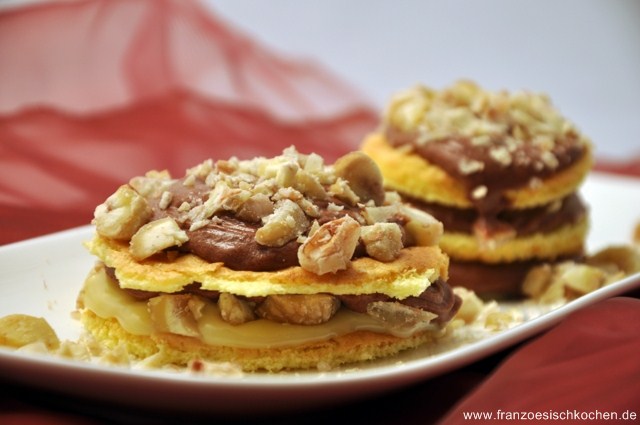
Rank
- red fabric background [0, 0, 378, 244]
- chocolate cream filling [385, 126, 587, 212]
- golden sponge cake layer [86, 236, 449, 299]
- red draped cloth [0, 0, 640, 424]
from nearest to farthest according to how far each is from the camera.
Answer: golden sponge cake layer [86, 236, 449, 299]
chocolate cream filling [385, 126, 587, 212]
red draped cloth [0, 0, 640, 424]
red fabric background [0, 0, 378, 244]

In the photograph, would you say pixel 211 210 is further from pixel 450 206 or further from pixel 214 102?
pixel 214 102

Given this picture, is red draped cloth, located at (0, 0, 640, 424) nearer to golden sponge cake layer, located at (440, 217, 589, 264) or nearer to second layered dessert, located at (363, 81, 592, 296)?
second layered dessert, located at (363, 81, 592, 296)

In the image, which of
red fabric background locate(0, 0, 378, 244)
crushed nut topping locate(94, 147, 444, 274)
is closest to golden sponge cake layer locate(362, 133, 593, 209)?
crushed nut topping locate(94, 147, 444, 274)

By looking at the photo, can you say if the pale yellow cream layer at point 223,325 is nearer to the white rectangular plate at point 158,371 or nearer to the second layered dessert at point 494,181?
the white rectangular plate at point 158,371

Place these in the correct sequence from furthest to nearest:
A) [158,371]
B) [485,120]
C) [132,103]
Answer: [132,103], [485,120], [158,371]

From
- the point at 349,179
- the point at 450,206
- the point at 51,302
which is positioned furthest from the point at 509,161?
the point at 51,302

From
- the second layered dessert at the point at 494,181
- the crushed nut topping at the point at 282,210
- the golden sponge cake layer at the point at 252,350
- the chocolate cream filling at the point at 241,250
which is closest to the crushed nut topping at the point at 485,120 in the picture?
the second layered dessert at the point at 494,181

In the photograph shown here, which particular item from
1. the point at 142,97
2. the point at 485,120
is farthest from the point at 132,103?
the point at 485,120

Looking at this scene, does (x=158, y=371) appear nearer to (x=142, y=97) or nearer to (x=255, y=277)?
(x=255, y=277)
